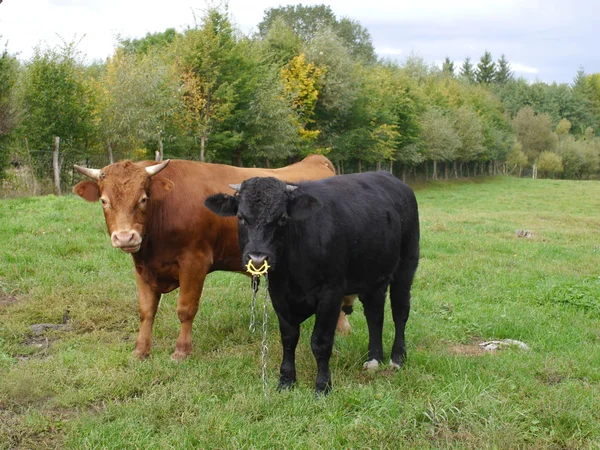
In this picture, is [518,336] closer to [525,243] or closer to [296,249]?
[296,249]

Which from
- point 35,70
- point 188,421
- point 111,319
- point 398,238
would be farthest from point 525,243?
point 35,70

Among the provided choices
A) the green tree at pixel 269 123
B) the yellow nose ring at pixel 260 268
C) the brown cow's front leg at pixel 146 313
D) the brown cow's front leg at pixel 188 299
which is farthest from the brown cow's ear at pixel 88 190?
the green tree at pixel 269 123

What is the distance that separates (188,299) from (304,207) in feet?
6.71

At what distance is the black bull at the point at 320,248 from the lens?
16.3 feet

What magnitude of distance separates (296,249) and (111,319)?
333 centimetres

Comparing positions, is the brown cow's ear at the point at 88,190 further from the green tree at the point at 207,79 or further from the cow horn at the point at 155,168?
the green tree at the point at 207,79

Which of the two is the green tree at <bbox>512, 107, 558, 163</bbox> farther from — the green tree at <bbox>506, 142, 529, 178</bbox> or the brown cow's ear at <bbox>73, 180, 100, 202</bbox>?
the brown cow's ear at <bbox>73, 180, 100, 202</bbox>

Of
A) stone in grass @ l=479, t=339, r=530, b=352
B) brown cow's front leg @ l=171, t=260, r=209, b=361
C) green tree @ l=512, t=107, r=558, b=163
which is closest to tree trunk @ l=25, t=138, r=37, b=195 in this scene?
brown cow's front leg @ l=171, t=260, r=209, b=361

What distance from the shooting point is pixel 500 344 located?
6793mm

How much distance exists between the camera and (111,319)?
7.36 metres

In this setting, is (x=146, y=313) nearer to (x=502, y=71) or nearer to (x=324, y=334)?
(x=324, y=334)

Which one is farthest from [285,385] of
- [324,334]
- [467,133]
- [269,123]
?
[467,133]

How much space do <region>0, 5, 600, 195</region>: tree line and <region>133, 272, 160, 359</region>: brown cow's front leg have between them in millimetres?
2772

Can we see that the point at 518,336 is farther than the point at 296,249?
Yes
